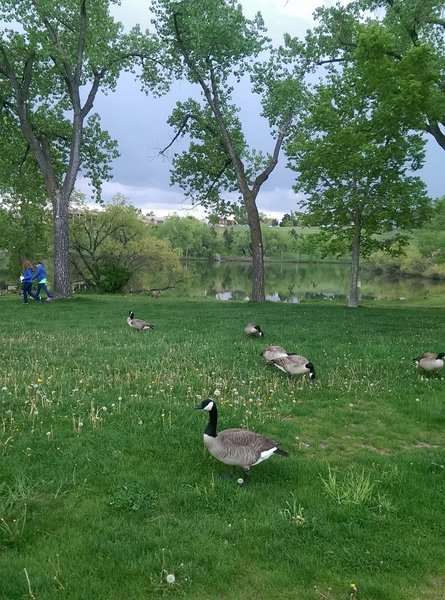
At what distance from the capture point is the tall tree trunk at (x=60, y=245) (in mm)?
30672

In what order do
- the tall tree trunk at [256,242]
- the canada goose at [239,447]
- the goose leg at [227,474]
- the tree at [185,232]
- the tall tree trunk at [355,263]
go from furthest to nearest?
the tree at [185,232] → the tall tree trunk at [256,242] → the tall tree trunk at [355,263] → the goose leg at [227,474] → the canada goose at [239,447]

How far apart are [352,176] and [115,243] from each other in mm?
33395

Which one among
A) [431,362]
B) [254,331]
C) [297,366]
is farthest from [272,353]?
[254,331]

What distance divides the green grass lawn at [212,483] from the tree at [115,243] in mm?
41868

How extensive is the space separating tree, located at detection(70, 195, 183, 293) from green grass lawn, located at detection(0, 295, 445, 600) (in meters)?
41.9

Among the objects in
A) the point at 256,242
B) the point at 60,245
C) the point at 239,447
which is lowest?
the point at 239,447

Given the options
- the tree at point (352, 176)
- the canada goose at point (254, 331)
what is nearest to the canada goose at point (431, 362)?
the canada goose at point (254, 331)

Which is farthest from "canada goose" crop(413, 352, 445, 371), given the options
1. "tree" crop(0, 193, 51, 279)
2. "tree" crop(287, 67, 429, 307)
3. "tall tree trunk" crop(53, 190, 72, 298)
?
"tree" crop(0, 193, 51, 279)

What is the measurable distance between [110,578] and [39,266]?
2586 cm

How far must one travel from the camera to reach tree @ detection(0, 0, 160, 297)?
2894 centimetres

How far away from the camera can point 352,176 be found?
1220 inches

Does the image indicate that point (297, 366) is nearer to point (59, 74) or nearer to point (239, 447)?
point (239, 447)

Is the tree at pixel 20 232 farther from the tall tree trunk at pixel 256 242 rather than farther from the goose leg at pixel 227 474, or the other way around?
the goose leg at pixel 227 474

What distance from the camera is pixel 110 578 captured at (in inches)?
185
